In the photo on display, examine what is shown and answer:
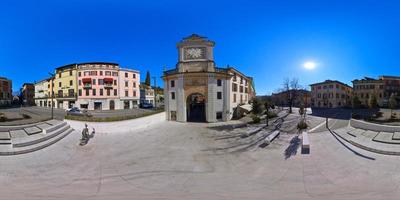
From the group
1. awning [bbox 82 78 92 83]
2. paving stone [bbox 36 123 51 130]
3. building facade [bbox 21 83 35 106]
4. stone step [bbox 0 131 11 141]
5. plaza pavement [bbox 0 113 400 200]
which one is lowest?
plaza pavement [bbox 0 113 400 200]

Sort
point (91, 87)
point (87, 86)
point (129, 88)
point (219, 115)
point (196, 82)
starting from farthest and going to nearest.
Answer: point (129, 88) < point (91, 87) < point (87, 86) < point (219, 115) < point (196, 82)

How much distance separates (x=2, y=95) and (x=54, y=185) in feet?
152

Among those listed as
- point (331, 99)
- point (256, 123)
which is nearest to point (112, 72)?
point (256, 123)

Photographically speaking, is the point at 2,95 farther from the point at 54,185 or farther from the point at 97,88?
the point at 54,185

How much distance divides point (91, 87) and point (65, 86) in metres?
3.79

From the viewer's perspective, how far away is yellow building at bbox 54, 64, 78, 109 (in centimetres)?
3319

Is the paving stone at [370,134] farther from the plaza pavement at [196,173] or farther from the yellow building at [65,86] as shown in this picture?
the yellow building at [65,86]

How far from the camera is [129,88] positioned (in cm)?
4316

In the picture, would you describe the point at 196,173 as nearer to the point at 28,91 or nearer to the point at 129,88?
the point at 129,88

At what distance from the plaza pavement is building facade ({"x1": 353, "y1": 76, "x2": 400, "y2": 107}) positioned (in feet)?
104

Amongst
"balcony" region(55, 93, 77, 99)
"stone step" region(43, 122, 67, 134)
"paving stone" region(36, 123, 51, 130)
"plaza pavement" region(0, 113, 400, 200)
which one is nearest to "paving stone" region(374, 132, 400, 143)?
"plaza pavement" region(0, 113, 400, 200)

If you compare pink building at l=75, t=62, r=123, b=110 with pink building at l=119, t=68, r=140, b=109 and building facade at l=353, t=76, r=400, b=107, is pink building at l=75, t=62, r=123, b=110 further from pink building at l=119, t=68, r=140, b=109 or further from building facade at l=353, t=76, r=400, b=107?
building facade at l=353, t=76, r=400, b=107

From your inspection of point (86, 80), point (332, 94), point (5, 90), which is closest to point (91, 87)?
point (86, 80)

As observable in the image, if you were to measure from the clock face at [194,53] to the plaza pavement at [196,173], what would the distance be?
13.7m
